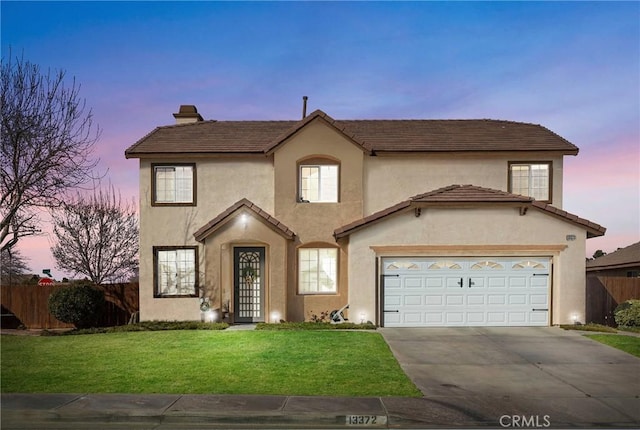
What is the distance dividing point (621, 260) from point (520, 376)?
18.9m

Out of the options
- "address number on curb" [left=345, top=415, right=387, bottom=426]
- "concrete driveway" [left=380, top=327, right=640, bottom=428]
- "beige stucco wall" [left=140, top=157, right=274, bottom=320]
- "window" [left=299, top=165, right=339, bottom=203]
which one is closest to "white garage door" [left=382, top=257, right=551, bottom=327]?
"concrete driveway" [left=380, top=327, right=640, bottom=428]

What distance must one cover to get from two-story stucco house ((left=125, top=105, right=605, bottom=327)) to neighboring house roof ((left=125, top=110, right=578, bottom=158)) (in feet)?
0.27

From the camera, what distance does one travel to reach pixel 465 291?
17.2 meters

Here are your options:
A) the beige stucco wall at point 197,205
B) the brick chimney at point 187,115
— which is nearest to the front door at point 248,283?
the beige stucco wall at point 197,205

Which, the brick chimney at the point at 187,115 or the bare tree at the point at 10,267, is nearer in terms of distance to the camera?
the brick chimney at the point at 187,115

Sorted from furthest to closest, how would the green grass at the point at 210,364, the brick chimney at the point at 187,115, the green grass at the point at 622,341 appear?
the brick chimney at the point at 187,115 → the green grass at the point at 622,341 → the green grass at the point at 210,364

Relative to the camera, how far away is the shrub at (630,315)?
17547 mm

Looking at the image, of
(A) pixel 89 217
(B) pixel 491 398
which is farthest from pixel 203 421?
(A) pixel 89 217

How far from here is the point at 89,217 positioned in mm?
28422

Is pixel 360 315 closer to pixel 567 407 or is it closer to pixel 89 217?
pixel 567 407

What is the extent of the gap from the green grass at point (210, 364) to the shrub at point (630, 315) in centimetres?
901

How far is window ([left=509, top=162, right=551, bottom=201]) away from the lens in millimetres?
19328

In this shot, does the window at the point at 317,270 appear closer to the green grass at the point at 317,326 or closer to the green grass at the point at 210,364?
the green grass at the point at 317,326

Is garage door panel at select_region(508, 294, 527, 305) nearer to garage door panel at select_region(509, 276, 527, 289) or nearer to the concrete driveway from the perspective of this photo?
garage door panel at select_region(509, 276, 527, 289)
